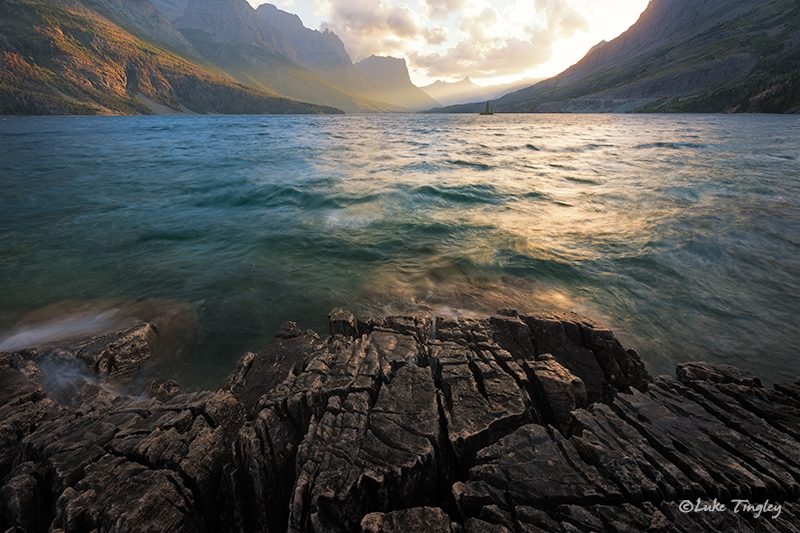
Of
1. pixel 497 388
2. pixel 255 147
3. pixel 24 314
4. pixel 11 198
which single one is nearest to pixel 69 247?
pixel 24 314

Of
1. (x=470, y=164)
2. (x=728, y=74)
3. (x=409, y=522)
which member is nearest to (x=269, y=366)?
(x=409, y=522)

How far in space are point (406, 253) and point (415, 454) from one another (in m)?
9.60

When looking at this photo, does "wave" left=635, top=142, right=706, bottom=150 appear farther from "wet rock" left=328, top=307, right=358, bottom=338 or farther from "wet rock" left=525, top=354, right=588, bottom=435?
"wet rock" left=328, top=307, right=358, bottom=338

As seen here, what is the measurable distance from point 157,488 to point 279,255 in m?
10.0

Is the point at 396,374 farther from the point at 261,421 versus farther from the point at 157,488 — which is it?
the point at 157,488

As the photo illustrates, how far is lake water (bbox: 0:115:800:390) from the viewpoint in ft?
26.8

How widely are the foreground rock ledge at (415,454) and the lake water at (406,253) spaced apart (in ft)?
9.68

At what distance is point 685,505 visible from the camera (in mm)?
2838

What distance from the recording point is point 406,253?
12.6m

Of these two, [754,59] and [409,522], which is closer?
[409,522]

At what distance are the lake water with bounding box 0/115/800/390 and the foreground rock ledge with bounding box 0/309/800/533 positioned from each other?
2.95m

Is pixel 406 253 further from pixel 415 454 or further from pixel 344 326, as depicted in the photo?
pixel 415 454

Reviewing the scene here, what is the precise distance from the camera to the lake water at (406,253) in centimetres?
818

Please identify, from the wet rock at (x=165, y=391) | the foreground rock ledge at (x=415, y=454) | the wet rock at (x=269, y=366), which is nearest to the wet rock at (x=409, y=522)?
the foreground rock ledge at (x=415, y=454)
